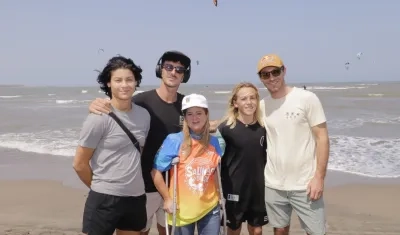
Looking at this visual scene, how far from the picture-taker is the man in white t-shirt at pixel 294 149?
374 centimetres

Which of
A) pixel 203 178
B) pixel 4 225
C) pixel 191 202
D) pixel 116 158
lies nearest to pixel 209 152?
pixel 203 178

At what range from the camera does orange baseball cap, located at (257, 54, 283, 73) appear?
386 cm

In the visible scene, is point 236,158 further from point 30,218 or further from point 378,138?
point 378,138

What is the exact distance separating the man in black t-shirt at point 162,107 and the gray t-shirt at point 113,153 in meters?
0.40

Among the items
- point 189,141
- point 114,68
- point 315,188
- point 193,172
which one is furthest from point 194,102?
point 315,188

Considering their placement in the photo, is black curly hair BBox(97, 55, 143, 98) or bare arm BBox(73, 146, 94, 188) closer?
bare arm BBox(73, 146, 94, 188)

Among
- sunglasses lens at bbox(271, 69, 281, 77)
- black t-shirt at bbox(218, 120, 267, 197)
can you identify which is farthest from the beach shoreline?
sunglasses lens at bbox(271, 69, 281, 77)

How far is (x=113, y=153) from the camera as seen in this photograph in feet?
10.8

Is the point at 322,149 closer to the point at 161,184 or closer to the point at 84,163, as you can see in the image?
the point at 161,184

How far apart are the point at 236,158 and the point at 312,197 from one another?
0.79m

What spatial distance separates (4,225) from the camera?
6348 mm

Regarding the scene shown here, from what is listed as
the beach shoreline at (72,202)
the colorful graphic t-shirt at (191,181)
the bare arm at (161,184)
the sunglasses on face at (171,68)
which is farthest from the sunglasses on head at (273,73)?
the beach shoreline at (72,202)

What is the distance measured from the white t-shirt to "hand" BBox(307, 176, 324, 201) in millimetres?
64

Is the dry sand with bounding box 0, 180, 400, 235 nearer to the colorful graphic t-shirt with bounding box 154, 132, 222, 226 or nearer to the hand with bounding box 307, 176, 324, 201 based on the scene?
the hand with bounding box 307, 176, 324, 201
